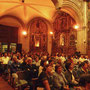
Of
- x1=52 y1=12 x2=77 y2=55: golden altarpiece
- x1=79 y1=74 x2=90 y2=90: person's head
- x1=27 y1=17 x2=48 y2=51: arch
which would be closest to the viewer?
x1=79 y1=74 x2=90 y2=90: person's head

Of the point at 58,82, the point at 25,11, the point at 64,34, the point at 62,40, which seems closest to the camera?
the point at 58,82

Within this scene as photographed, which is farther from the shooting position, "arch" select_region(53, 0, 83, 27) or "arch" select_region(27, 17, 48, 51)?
"arch" select_region(27, 17, 48, 51)

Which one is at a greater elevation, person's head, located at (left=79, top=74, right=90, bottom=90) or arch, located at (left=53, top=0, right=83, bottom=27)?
arch, located at (left=53, top=0, right=83, bottom=27)

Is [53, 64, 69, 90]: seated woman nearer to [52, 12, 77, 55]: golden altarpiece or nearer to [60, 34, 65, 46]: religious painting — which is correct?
[52, 12, 77, 55]: golden altarpiece

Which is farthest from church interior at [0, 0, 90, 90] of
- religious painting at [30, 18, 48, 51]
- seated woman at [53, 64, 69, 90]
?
seated woman at [53, 64, 69, 90]

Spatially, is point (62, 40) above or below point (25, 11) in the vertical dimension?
below

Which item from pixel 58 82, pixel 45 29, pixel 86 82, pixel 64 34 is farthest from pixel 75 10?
pixel 86 82

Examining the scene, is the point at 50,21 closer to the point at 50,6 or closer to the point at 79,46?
the point at 50,6

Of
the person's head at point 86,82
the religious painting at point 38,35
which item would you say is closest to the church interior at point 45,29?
the religious painting at point 38,35

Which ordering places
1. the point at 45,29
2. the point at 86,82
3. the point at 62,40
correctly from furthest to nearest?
the point at 45,29 → the point at 62,40 → the point at 86,82

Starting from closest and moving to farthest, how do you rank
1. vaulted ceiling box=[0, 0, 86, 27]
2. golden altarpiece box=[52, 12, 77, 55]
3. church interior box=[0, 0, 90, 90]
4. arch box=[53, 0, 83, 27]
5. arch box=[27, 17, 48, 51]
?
1. arch box=[53, 0, 83, 27]
2. church interior box=[0, 0, 90, 90]
3. vaulted ceiling box=[0, 0, 86, 27]
4. golden altarpiece box=[52, 12, 77, 55]
5. arch box=[27, 17, 48, 51]

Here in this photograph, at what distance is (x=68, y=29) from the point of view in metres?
12.8

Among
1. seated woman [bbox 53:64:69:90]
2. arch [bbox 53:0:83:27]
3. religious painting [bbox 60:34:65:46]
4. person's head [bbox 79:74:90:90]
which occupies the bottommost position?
seated woman [bbox 53:64:69:90]

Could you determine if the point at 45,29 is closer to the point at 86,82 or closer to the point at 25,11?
the point at 25,11
